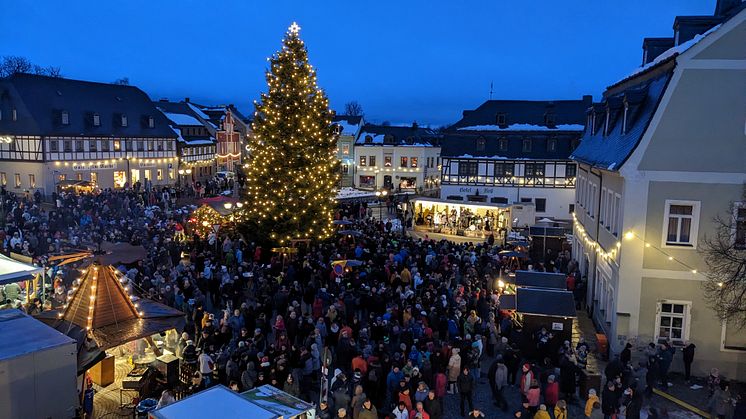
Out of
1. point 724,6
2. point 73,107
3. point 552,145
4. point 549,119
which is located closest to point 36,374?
point 724,6

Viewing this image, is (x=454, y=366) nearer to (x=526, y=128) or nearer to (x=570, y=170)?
(x=570, y=170)

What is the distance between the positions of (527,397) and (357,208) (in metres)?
26.9

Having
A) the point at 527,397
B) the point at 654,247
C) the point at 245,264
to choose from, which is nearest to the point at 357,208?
the point at 245,264

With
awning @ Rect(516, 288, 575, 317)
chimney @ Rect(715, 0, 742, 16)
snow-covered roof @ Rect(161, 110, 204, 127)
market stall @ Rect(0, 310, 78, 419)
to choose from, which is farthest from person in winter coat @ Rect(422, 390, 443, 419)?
snow-covered roof @ Rect(161, 110, 204, 127)

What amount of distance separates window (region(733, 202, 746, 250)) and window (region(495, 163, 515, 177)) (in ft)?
94.6

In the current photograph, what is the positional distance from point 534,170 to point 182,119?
37.9 meters

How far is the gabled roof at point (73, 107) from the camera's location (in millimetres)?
41750

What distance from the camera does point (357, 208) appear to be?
37656 millimetres

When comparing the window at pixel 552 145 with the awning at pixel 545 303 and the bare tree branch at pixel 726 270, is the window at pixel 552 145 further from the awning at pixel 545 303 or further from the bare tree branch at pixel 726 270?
the awning at pixel 545 303

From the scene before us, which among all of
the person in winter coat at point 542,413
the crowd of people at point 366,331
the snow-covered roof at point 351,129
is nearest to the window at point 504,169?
the crowd of people at point 366,331

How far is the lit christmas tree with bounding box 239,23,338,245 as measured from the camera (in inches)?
995

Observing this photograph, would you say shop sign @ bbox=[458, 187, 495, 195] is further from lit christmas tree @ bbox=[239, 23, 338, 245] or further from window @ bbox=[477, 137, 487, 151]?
lit christmas tree @ bbox=[239, 23, 338, 245]

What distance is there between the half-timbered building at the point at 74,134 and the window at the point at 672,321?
39.6 metres

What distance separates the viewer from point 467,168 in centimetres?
4509
